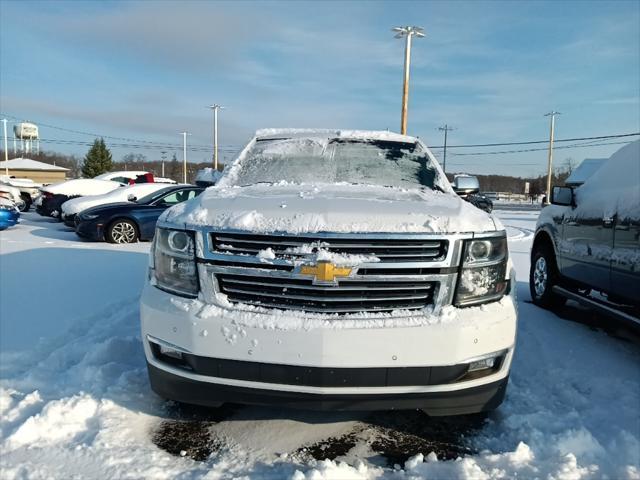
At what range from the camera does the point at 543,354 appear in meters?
3.94

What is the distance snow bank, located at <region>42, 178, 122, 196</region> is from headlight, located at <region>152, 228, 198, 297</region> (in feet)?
52.8

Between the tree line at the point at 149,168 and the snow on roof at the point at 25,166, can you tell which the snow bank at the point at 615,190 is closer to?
the tree line at the point at 149,168

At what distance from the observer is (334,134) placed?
4.54 meters

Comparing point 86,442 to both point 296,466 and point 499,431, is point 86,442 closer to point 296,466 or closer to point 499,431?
point 296,466

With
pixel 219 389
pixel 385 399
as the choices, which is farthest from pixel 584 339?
pixel 219 389

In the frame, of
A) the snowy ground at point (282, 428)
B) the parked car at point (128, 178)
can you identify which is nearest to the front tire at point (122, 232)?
the snowy ground at point (282, 428)

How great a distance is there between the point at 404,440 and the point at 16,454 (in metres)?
1.94

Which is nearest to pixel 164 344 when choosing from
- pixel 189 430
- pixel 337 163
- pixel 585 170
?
pixel 189 430

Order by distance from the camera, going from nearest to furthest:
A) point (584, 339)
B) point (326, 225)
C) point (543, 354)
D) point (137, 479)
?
1. point (137, 479)
2. point (326, 225)
3. point (543, 354)
4. point (584, 339)

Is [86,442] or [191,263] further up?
[191,263]

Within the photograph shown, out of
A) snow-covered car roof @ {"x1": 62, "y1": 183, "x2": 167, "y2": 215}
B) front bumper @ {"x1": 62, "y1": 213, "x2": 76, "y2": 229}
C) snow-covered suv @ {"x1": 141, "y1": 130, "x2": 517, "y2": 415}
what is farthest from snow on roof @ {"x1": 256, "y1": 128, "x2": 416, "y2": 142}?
front bumper @ {"x1": 62, "y1": 213, "x2": 76, "y2": 229}

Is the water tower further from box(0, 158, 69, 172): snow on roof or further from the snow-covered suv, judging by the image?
the snow-covered suv

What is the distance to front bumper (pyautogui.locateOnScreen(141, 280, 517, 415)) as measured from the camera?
2.29 meters

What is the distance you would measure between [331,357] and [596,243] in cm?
336
